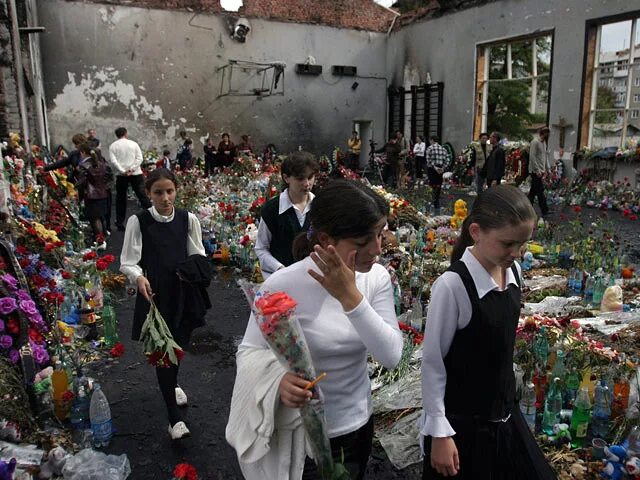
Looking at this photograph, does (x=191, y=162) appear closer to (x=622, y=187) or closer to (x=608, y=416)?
(x=622, y=187)

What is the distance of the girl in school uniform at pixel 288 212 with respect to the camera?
138 inches

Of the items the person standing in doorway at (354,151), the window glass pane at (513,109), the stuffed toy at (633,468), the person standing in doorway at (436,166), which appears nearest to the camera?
the stuffed toy at (633,468)

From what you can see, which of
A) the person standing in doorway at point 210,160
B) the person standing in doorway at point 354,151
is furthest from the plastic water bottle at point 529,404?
the person standing in doorway at point 354,151

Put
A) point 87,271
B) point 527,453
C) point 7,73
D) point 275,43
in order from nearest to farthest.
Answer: point 527,453 < point 87,271 < point 7,73 < point 275,43

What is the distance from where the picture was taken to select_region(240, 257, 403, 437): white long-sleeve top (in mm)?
1633

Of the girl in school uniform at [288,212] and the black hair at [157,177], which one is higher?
the black hair at [157,177]

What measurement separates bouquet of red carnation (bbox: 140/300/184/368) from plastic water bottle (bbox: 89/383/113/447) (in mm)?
706

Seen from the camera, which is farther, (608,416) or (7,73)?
(7,73)

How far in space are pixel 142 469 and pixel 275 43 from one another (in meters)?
18.7

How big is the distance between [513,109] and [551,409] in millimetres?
24185

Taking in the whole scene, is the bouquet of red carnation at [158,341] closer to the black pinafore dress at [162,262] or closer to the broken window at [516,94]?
the black pinafore dress at [162,262]

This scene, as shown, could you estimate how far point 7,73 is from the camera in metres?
8.34

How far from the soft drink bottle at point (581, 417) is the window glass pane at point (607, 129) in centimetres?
1238

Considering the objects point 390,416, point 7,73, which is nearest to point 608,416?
point 390,416
